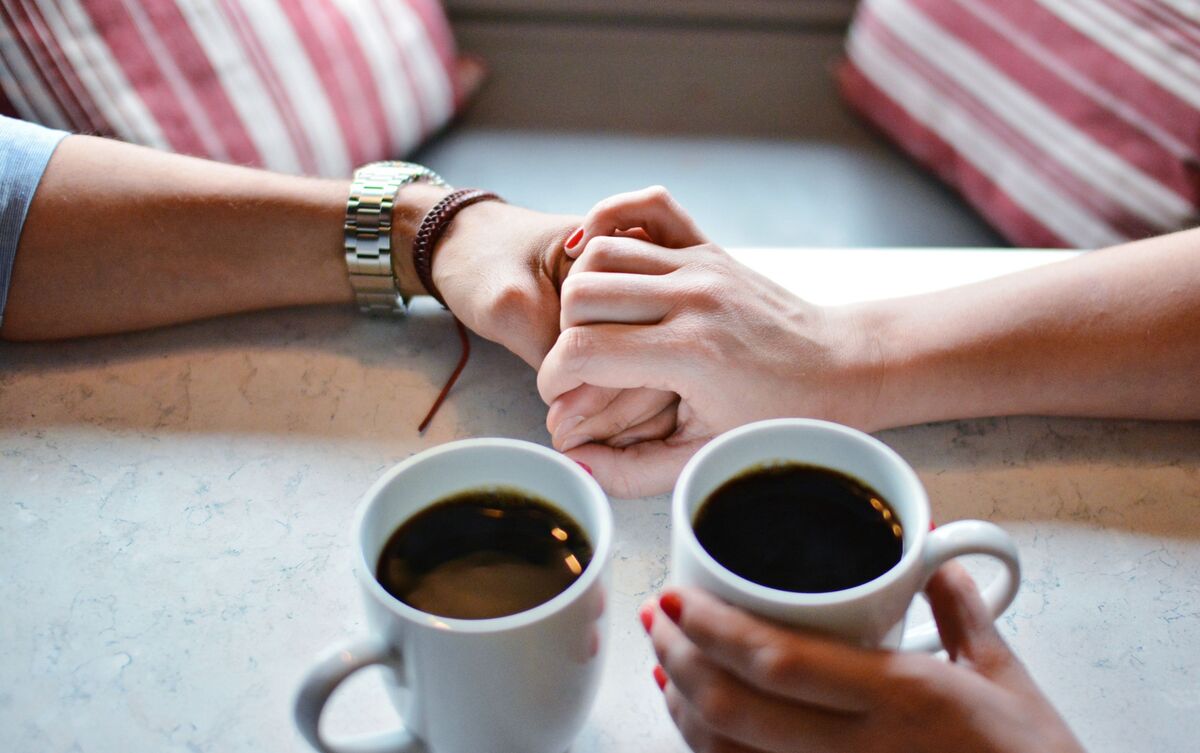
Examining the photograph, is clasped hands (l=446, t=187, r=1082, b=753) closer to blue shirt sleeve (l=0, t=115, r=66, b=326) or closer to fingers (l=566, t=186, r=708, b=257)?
fingers (l=566, t=186, r=708, b=257)

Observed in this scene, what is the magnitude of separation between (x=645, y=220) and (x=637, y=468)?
0.21m

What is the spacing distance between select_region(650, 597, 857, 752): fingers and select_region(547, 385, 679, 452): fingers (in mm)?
248

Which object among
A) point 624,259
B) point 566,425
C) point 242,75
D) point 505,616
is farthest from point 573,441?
point 242,75

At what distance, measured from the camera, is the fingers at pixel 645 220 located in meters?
0.73

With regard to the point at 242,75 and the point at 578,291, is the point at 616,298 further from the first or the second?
the point at 242,75

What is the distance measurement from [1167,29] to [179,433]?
3.61 ft

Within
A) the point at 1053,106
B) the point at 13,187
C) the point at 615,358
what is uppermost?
the point at 13,187

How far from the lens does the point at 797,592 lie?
17.6 inches

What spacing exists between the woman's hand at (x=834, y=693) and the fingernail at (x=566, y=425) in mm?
244

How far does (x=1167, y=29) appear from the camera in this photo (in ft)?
3.45

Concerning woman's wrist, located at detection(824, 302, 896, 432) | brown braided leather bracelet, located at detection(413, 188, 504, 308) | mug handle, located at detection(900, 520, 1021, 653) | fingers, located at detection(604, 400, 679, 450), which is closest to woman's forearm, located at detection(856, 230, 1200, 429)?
woman's wrist, located at detection(824, 302, 896, 432)

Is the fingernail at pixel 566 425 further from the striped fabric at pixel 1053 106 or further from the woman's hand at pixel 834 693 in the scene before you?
the striped fabric at pixel 1053 106

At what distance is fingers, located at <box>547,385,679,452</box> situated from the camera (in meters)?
0.67

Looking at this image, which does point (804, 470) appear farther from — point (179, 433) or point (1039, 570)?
point (179, 433)
